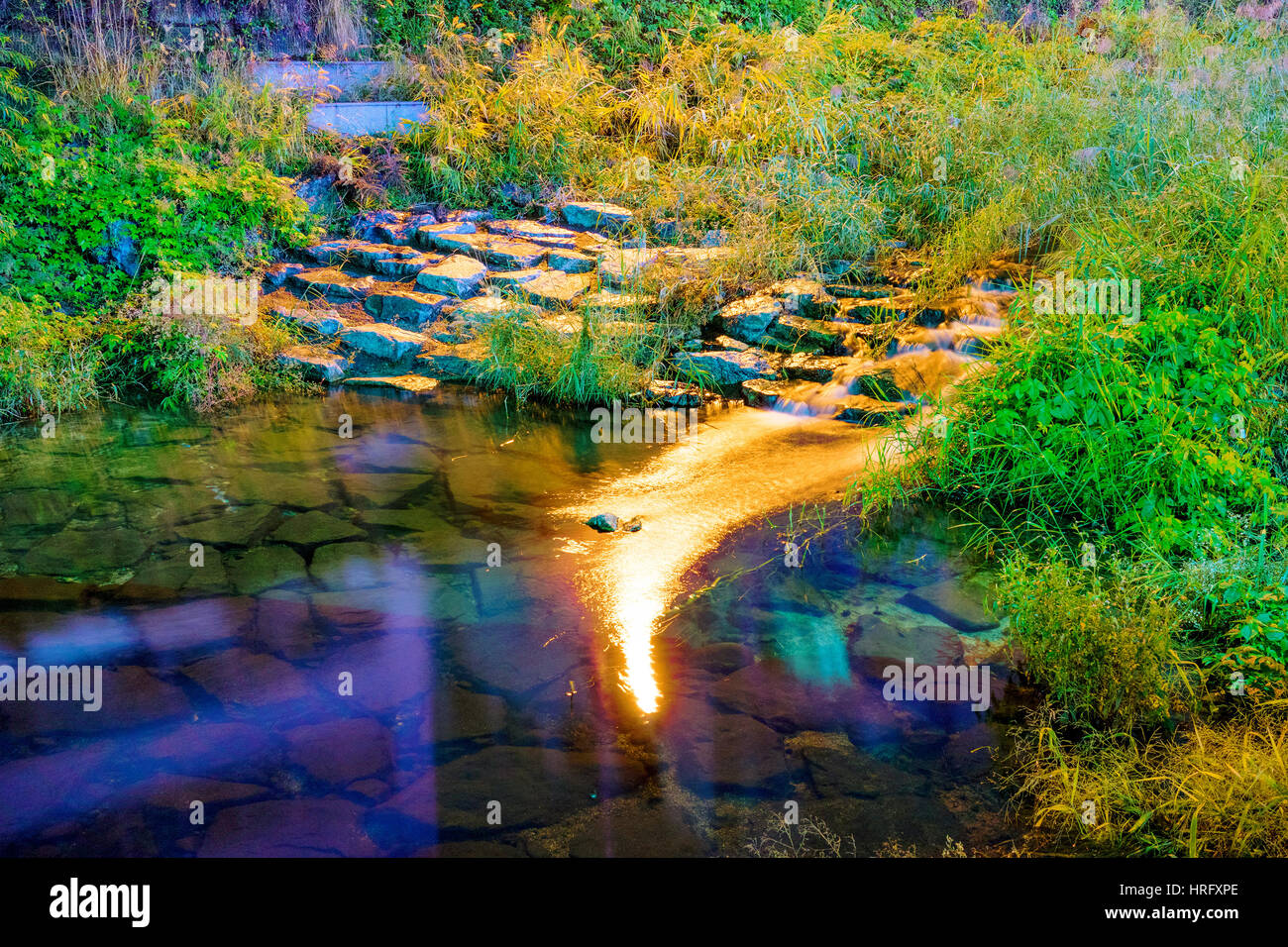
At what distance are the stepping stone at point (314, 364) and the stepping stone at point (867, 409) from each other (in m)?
3.96

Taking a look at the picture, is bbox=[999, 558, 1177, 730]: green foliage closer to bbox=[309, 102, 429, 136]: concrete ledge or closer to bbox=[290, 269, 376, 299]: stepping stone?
bbox=[290, 269, 376, 299]: stepping stone

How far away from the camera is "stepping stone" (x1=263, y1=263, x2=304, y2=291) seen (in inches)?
323

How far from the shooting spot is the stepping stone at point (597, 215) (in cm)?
912

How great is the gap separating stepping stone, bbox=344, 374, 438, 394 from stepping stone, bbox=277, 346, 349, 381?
0.12 metres

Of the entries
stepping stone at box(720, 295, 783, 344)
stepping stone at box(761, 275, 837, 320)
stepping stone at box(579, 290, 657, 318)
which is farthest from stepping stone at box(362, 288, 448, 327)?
stepping stone at box(761, 275, 837, 320)

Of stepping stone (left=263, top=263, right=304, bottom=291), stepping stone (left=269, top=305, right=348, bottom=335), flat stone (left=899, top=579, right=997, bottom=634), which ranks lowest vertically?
flat stone (left=899, top=579, right=997, bottom=634)

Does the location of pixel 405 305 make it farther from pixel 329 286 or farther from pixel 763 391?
pixel 763 391

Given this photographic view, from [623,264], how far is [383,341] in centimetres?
212

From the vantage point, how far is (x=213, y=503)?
5.20m

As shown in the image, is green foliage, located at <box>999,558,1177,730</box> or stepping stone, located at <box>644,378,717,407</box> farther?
stepping stone, located at <box>644,378,717,407</box>

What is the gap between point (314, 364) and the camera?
7.42 meters

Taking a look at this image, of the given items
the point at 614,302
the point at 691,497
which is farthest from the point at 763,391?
the point at 691,497

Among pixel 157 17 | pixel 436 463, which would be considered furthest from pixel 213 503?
pixel 157 17

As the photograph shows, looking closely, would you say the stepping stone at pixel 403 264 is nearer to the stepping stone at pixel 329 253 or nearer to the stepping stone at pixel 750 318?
the stepping stone at pixel 329 253
